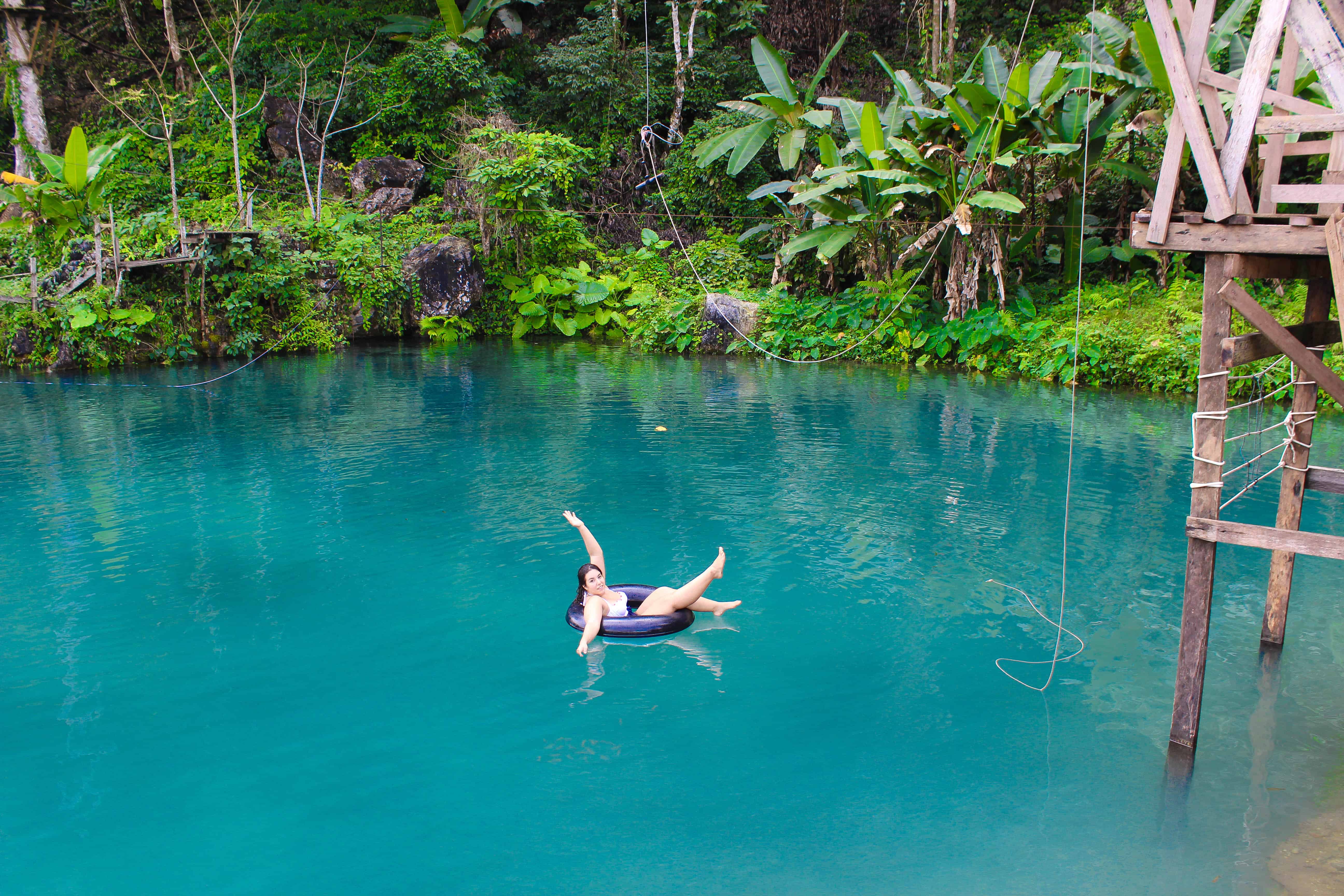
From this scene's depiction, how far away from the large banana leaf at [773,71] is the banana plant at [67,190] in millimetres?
11191

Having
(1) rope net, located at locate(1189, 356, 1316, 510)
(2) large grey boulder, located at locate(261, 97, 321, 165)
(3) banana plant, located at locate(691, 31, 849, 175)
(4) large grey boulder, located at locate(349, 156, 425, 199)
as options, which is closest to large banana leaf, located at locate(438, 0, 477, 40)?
(4) large grey boulder, located at locate(349, 156, 425, 199)

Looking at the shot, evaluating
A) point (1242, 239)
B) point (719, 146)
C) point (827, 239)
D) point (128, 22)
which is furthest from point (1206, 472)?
point (128, 22)

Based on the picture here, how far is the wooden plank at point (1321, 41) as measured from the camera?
3.88m

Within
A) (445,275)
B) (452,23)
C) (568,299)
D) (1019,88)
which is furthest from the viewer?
(452,23)

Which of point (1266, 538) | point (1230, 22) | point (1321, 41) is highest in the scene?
point (1230, 22)

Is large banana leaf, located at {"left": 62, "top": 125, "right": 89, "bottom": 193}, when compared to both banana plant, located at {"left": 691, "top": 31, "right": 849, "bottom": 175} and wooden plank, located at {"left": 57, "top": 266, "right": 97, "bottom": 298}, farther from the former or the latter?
banana plant, located at {"left": 691, "top": 31, "right": 849, "bottom": 175}

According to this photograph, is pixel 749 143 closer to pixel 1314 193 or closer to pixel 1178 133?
pixel 1178 133

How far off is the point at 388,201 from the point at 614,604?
18987 mm

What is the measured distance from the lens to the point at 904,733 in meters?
5.14

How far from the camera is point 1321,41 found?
3.92 meters

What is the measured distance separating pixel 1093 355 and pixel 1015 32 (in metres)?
11.5

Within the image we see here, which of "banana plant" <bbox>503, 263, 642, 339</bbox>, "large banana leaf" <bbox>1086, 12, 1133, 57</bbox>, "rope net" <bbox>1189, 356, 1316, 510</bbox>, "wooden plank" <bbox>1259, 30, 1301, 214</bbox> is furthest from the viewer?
"banana plant" <bbox>503, 263, 642, 339</bbox>

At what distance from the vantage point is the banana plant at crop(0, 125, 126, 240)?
15.9m

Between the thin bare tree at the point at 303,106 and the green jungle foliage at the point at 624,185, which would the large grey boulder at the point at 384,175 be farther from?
the thin bare tree at the point at 303,106
